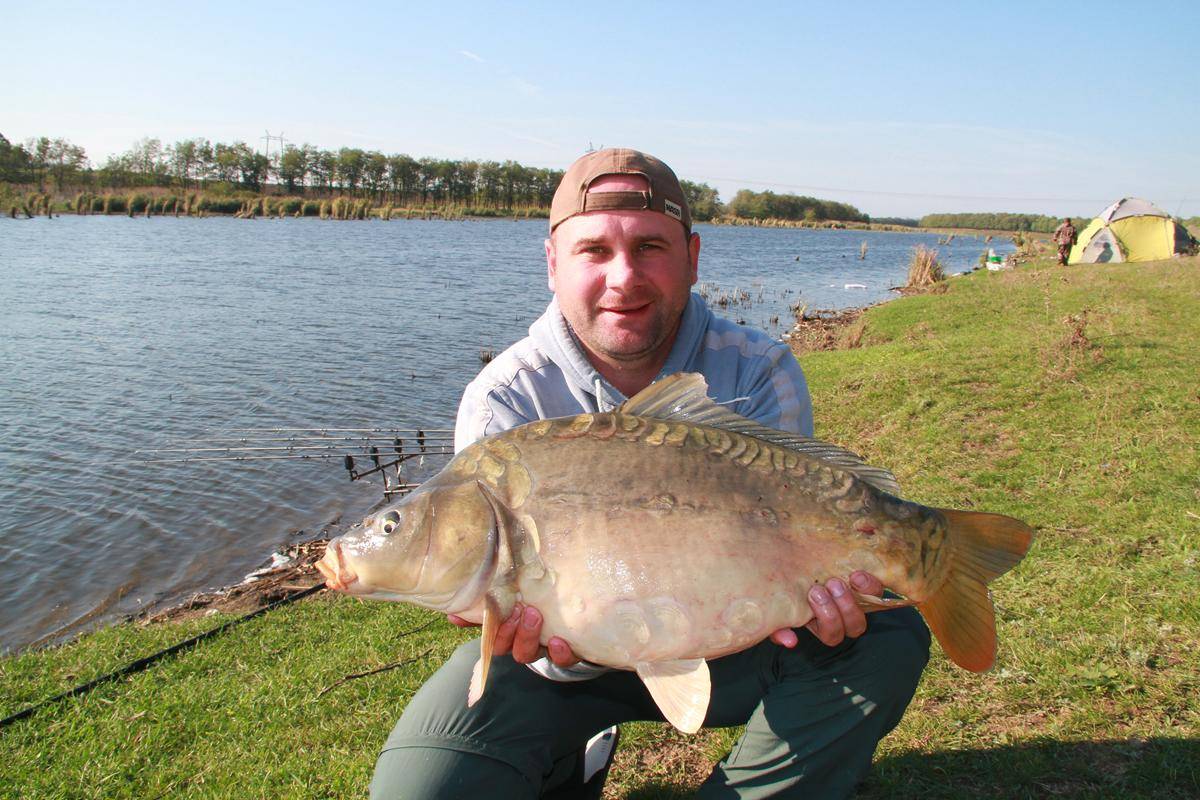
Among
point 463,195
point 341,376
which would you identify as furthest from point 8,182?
point 341,376

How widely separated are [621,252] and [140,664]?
3429mm

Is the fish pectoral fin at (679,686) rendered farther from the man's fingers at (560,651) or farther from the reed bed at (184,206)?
the reed bed at (184,206)

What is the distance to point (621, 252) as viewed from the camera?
2541 mm

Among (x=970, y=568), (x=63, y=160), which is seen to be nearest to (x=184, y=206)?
(x=63, y=160)

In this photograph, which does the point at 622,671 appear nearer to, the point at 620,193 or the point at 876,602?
the point at 876,602

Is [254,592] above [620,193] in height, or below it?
below

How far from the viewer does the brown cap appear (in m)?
2.52

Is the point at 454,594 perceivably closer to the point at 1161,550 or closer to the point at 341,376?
the point at 1161,550

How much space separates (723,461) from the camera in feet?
6.52

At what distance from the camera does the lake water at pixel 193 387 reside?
6746 millimetres

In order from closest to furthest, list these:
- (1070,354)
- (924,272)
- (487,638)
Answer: (487,638)
(1070,354)
(924,272)

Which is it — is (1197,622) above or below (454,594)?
below

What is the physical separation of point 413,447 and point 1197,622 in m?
7.73

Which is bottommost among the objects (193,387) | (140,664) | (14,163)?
(140,664)
